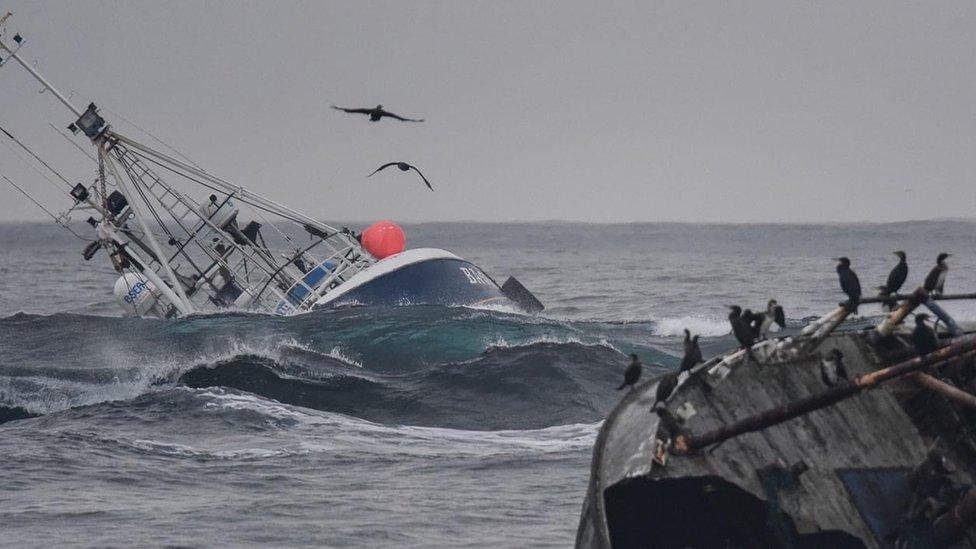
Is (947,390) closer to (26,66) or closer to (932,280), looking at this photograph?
(932,280)

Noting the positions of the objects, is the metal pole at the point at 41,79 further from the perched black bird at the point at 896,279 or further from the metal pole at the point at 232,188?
the perched black bird at the point at 896,279

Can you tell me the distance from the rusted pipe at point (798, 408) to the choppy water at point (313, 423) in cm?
418

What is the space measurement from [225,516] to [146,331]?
19703 mm

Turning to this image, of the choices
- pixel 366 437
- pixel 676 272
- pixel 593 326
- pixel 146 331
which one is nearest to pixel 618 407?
pixel 366 437

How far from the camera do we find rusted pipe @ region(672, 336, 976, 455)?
32.3 feet

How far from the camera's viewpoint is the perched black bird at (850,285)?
10.9m

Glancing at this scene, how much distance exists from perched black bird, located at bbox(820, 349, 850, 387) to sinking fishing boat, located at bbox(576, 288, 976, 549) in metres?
0.15

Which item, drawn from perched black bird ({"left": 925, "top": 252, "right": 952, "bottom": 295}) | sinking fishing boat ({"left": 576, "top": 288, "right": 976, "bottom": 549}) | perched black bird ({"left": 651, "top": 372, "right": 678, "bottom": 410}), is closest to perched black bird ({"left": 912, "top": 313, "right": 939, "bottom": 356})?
sinking fishing boat ({"left": 576, "top": 288, "right": 976, "bottom": 549})

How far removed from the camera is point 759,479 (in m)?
10.8

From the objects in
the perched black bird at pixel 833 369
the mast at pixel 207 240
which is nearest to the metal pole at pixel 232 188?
the mast at pixel 207 240

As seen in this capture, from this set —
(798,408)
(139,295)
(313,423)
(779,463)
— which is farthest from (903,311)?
(139,295)

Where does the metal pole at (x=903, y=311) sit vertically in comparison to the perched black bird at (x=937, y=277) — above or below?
below

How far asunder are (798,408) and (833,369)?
2.39 metres

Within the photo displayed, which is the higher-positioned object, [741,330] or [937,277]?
[937,277]
